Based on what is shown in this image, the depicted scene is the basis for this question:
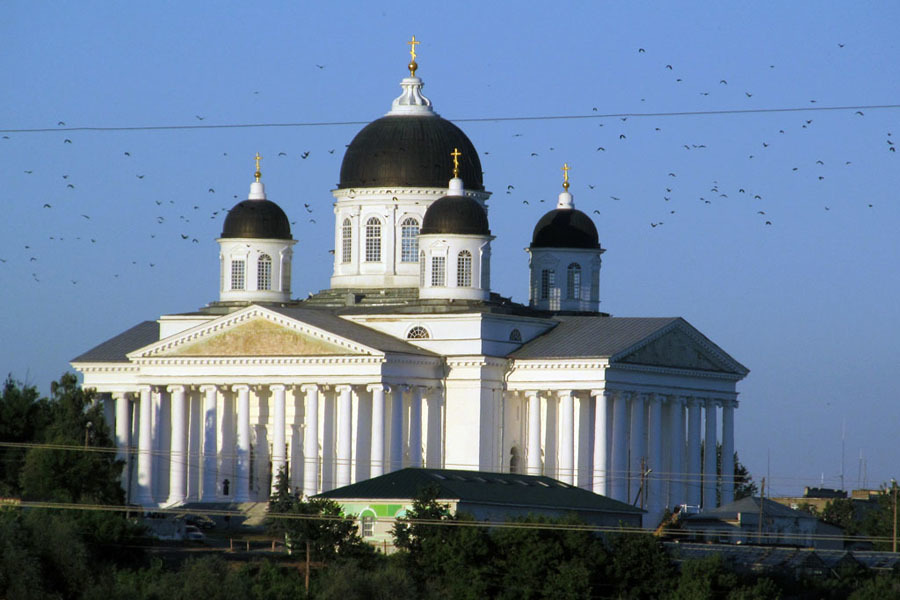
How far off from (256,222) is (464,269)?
899 centimetres

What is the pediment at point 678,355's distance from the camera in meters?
102

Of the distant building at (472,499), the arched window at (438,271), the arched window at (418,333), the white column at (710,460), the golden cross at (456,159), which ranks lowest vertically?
the distant building at (472,499)

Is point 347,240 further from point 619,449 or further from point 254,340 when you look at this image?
point 619,449

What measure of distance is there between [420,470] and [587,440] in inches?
464

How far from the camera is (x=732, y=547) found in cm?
9044

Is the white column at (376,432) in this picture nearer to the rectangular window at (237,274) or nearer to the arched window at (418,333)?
the arched window at (418,333)

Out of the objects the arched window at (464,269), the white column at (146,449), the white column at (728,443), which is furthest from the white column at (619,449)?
the white column at (146,449)

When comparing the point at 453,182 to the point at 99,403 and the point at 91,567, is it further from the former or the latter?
the point at 91,567

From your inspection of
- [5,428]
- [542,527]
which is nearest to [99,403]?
[5,428]

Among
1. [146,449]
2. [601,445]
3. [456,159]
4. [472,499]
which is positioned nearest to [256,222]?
[456,159]

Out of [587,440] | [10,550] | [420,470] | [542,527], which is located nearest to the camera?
[10,550]

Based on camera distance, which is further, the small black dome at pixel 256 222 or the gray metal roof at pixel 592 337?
the small black dome at pixel 256 222

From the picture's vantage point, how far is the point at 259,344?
101688 millimetres

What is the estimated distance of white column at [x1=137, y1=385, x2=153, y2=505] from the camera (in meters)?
104
